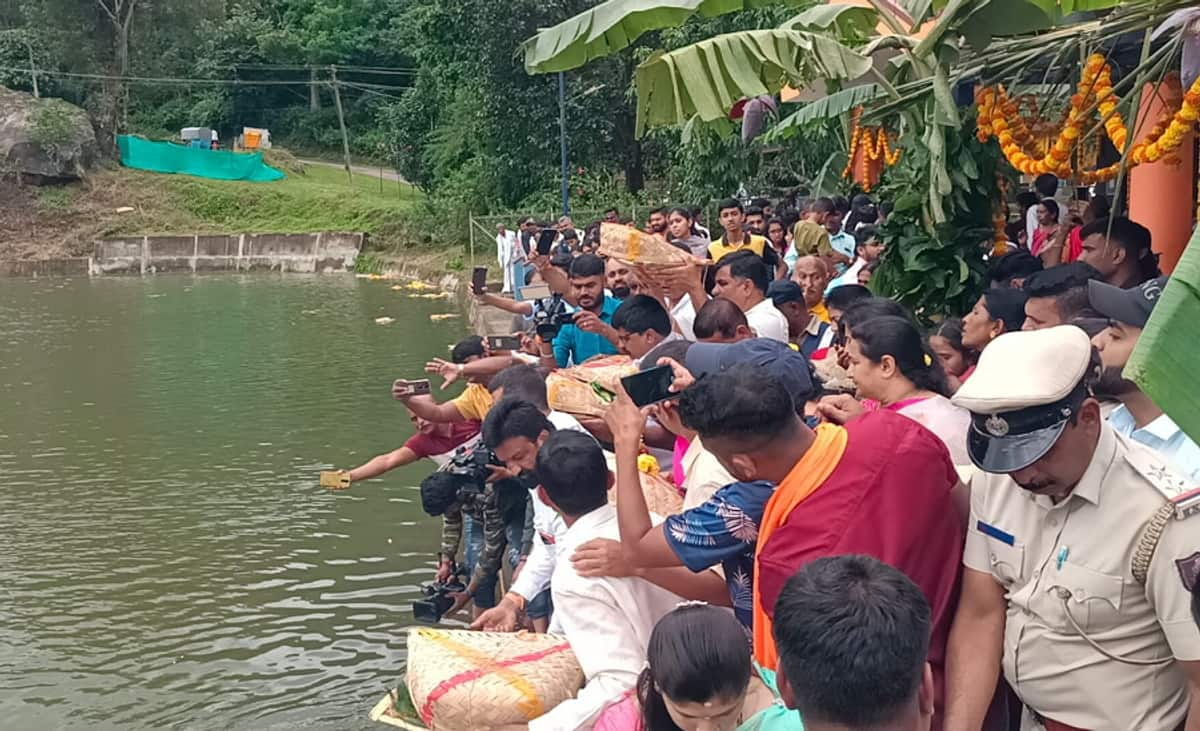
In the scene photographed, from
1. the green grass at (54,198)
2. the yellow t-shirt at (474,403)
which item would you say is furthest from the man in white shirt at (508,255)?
the green grass at (54,198)

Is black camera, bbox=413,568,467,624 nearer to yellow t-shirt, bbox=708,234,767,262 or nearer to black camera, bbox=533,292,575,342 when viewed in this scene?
black camera, bbox=533,292,575,342

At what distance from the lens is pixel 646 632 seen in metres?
3.28

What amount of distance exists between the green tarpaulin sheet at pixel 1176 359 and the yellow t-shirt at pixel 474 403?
4.83m

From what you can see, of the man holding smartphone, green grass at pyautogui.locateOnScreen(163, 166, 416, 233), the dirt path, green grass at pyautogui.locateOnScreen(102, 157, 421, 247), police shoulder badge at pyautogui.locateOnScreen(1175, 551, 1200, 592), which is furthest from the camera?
the dirt path

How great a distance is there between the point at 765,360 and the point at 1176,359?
1.99 metres

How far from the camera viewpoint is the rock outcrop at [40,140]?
116 ft

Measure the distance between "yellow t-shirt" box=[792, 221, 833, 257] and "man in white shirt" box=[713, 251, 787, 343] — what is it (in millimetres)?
2917

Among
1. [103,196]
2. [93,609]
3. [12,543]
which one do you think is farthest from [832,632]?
[103,196]

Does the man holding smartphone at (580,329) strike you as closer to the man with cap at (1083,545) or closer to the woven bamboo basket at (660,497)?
the woven bamboo basket at (660,497)

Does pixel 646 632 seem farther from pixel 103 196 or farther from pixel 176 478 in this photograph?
pixel 103 196

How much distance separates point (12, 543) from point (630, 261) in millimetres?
5015

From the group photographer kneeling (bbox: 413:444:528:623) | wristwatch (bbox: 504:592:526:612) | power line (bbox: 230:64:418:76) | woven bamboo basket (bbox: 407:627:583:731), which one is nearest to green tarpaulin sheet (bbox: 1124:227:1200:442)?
woven bamboo basket (bbox: 407:627:583:731)

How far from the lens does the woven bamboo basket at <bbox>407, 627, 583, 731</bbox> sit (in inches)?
129

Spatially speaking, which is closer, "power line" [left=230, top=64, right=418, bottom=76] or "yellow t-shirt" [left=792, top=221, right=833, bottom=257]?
"yellow t-shirt" [left=792, top=221, right=833, bottom=257]
